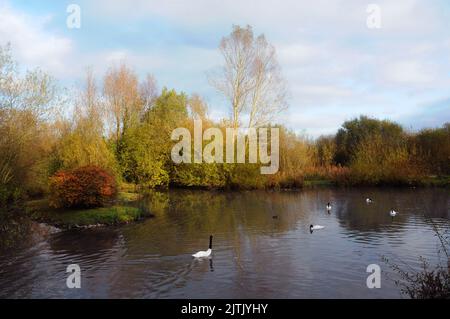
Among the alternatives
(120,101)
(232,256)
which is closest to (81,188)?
(232,256)

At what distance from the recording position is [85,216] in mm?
18531

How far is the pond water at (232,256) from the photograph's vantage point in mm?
9352

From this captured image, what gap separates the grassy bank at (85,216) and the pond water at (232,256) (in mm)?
982

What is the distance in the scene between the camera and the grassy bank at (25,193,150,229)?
18094 millimetres

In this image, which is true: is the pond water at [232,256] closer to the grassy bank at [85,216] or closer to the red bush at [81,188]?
the grassy bank at [85,216]

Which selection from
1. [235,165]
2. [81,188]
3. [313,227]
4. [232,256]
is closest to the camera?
[232,256]

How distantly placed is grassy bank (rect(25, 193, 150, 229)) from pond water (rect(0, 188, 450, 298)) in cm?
98

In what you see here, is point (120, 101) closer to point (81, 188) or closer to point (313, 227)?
point (81, 188)

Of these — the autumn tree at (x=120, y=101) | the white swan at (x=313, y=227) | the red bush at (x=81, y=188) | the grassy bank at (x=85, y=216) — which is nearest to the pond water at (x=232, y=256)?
the white swan at (x=313, y=227)

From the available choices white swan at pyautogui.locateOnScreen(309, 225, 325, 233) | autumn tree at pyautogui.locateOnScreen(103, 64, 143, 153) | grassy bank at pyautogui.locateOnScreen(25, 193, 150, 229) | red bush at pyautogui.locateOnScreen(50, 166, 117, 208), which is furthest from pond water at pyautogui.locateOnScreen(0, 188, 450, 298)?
autumn tree at pyautogui.locateOnScreen(103, 64, 143, 153)

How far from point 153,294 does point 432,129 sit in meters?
41.1
